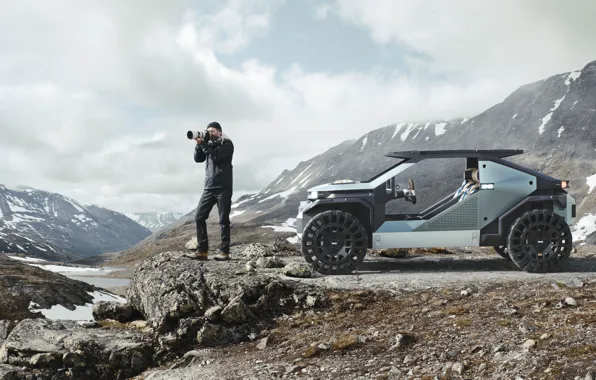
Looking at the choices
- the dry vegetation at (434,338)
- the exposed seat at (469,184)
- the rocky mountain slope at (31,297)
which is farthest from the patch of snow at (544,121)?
the dry vegetation at (434,338)

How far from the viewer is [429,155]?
899 centimetres

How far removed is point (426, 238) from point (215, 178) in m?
4.27

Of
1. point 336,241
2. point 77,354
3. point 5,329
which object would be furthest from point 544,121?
point 77,354

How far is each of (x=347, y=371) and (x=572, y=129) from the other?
191m

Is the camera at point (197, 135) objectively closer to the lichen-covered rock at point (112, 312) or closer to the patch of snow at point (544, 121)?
the lichen-covered rock at point (112, 312)

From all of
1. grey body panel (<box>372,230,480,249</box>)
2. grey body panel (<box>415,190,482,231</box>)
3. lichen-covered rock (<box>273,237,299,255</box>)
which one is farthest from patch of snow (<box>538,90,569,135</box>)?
grey body panel (<box>372,230,480,249</box>)

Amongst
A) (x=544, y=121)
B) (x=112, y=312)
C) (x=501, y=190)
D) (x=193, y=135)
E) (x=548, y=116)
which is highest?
(x=548, y=116)

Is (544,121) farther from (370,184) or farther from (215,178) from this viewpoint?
(215,178)

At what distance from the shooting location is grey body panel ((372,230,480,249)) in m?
9.00

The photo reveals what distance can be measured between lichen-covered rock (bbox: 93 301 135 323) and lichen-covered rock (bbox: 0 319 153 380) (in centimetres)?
169

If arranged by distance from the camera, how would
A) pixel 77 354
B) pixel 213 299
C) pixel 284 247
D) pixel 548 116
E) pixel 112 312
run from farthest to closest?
1. pixel 548 116
2. pixel 284 247
3. pixel 112 312
4. pixel 213 299
5. pixel 77 354

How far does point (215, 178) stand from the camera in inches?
381

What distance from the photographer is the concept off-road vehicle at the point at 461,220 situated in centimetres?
883

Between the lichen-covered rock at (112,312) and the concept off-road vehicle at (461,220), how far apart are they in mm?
3714
